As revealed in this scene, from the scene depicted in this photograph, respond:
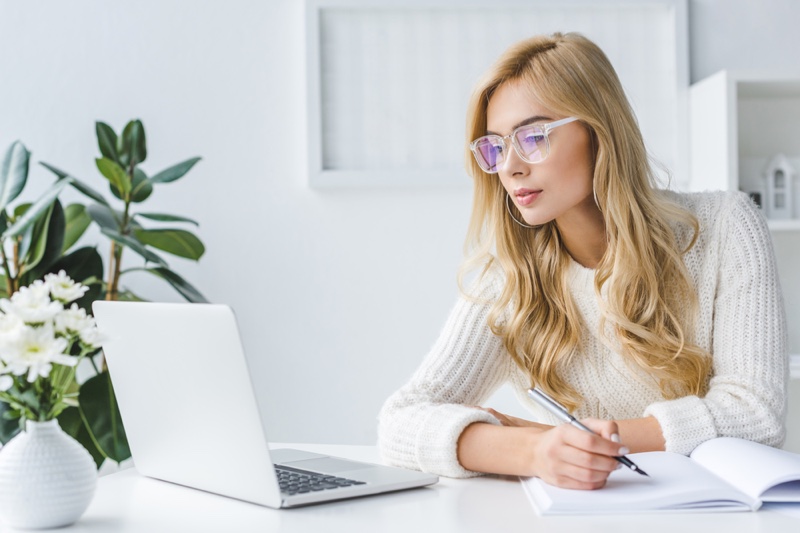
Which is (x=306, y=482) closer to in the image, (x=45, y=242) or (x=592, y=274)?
(x=592, y=274)

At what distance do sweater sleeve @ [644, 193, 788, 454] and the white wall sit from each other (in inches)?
46.0

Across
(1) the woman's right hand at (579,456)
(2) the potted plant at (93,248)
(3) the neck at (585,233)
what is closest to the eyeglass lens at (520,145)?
(3) the neck at (585,233)

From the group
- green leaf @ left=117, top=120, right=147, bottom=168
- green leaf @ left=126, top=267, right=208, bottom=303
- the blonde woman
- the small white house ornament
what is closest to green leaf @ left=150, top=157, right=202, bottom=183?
green leaf @ left=117, top=120, right=147, bottom=168

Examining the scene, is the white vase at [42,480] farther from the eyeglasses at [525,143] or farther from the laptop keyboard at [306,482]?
the eyeglasses at [525,143]

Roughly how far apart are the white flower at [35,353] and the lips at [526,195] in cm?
85

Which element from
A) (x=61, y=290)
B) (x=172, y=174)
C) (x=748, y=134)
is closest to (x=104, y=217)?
(x=172, y=174)

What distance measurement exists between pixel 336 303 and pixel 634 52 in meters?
1.16

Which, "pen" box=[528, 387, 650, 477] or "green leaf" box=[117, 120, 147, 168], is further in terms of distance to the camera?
"green leaf" box=[117, 120, 147, 168]

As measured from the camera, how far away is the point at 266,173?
2.59 meters

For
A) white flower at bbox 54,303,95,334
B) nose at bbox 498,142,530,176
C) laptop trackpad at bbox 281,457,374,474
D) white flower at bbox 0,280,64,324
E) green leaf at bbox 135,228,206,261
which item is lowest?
laptop trackpad at bbox 281,457,374,474

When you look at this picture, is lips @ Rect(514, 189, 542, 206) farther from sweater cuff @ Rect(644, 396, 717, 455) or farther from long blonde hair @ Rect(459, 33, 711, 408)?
sweater cuff @ Rect(644, 396, 717, 455)

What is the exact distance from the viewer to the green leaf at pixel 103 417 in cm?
208

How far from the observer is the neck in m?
1.61

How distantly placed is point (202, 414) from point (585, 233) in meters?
0.88
